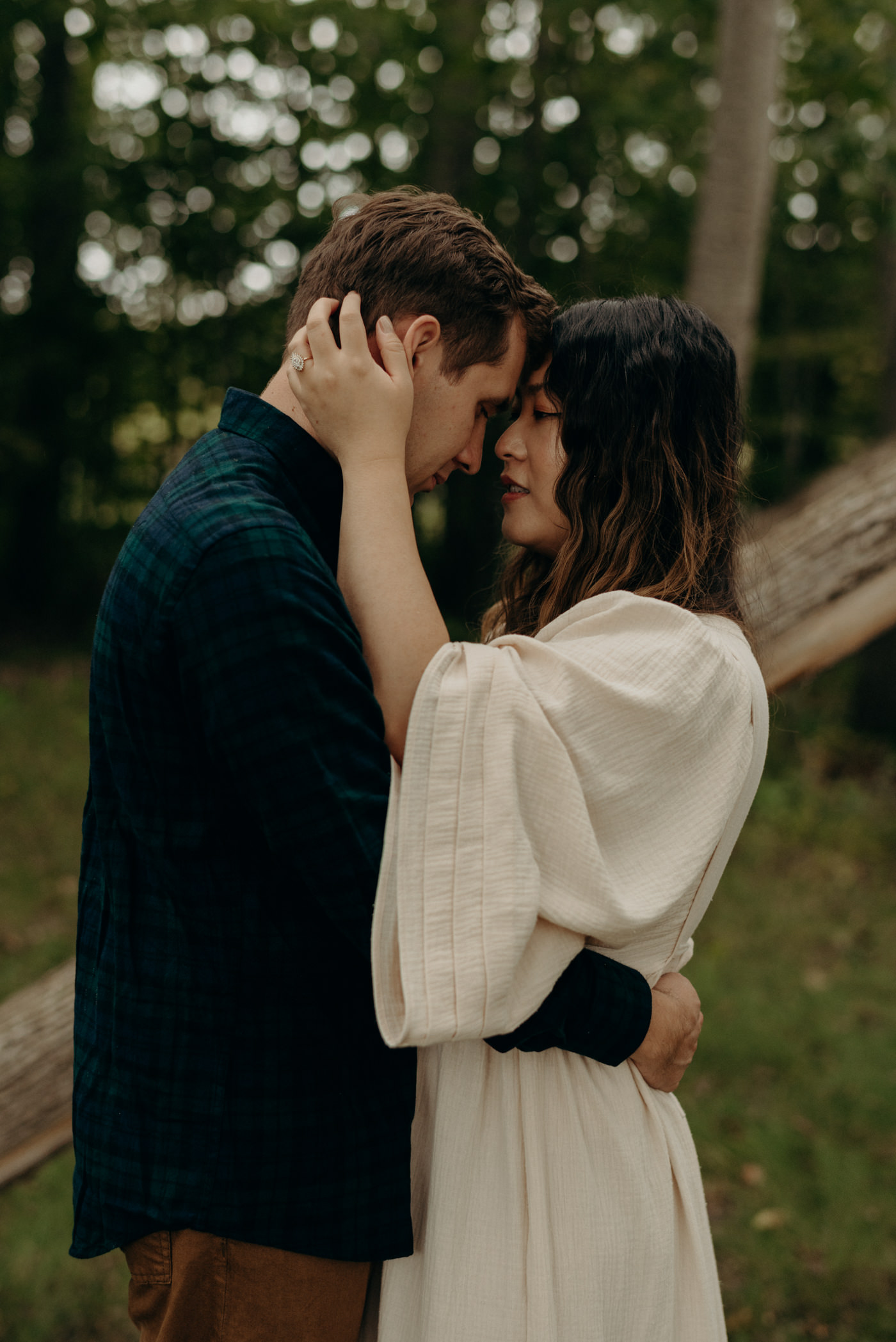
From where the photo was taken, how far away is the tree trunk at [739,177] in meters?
4.09

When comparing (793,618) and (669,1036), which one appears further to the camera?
(793,618)

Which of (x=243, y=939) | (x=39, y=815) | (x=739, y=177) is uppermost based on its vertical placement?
(x=739, y=177)

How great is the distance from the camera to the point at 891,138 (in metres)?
5.72

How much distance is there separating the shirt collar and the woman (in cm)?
4

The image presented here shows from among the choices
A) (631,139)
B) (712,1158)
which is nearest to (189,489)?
(712,1158)

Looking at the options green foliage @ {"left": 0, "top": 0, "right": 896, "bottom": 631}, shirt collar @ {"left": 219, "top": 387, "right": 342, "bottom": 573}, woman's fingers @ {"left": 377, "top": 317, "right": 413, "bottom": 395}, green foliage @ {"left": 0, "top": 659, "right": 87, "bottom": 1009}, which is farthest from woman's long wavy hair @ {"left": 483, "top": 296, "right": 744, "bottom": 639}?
green foliage @ {"left": 0, "top": 0, "right": 896, "bottom": 631}

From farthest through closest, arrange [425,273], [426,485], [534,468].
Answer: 1. [534,468]
2. [426,485]
3. [425,273]

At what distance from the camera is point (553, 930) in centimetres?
139

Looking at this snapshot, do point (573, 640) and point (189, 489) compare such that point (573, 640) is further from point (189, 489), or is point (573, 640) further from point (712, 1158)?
point (712, 1158)

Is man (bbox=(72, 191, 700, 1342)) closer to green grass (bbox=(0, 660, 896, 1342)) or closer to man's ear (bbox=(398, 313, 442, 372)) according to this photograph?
man's ear (bbox=(398, 313, 442, 372))

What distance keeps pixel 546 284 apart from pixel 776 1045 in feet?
26.1

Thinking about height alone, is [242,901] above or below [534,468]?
below

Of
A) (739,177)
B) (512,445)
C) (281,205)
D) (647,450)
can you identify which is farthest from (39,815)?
(281,205)

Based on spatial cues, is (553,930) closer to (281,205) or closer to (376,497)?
(376,497)
